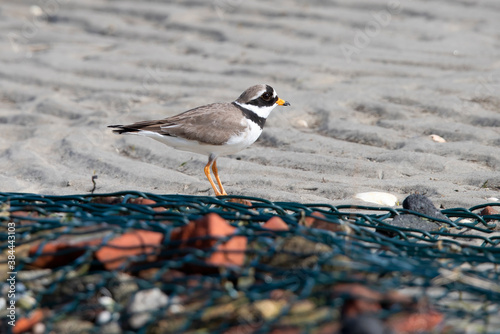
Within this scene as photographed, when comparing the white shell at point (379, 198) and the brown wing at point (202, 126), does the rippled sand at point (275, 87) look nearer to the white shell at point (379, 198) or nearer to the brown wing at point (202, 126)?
the white shell at point (379, 198)

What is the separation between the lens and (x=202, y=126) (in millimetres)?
5340

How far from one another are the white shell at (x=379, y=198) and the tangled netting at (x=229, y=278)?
Result: 4.37ft

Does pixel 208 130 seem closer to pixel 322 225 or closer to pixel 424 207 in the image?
pixel 424 207

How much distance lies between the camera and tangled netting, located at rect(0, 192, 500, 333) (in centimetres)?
250

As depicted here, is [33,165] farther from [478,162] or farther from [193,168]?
[478,162]

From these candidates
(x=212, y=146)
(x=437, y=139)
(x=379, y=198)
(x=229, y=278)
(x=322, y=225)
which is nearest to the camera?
(x=229, y=278)

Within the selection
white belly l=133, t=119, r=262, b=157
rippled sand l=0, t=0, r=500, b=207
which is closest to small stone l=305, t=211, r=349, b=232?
rippled sand l=0, t=0, r=500, b=207

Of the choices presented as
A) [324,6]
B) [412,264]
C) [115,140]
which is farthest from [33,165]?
[324,6]

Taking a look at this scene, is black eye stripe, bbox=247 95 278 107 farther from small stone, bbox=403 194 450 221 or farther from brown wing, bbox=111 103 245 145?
small stone, bbox=403 194 450 221

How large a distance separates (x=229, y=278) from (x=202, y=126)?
261 cm

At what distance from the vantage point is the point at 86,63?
25.9 ft

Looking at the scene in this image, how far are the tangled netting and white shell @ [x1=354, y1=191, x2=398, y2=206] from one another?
1.33 metres

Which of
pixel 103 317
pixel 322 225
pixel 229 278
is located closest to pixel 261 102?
pixel 322 225

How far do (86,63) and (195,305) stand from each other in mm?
5730
